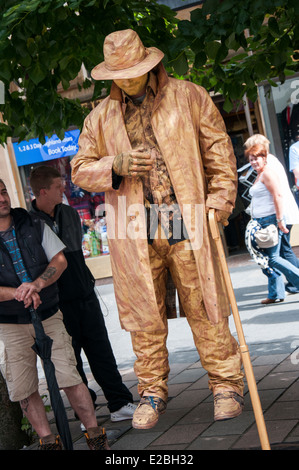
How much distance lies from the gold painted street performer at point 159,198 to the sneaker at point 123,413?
0.75 meters

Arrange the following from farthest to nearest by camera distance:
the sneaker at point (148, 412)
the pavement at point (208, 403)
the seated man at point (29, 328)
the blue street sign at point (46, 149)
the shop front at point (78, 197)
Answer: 1. the shop front at point (78, 197)
2. the blue street sign at point (46, 149)
3. the seated man at point (29, 328)
4. the sneaker at point (148, 412)
5. the pavement at point (208, 403)

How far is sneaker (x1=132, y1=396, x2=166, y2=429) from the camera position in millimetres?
3977

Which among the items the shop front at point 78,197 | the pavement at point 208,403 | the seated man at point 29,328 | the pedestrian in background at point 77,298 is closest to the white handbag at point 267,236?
the pavement at point 208,403

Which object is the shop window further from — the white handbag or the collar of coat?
the collar of coat

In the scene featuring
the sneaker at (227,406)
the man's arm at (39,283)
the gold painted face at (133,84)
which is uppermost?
the gold painted face at (133,84)

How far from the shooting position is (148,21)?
17.1ft

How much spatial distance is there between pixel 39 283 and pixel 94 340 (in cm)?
108

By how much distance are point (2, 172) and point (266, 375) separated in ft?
33.4

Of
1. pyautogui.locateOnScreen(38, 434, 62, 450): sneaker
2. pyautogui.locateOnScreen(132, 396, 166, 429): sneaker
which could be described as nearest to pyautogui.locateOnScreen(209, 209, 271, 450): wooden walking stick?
pyautogui.locateOnScreen(132, 396, 166, 429): sneaker

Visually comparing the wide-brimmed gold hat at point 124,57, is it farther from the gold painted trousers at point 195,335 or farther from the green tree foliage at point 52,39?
the gold painted trousers at point 195,335

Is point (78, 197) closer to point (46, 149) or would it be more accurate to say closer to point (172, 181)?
point (46, 149)

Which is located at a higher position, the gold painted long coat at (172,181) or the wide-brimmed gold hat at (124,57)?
the wide-brimmed gold hat at (124,57)

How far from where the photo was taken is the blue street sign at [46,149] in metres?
13.8

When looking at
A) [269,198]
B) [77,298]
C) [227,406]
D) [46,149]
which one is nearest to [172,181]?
[227,406]
